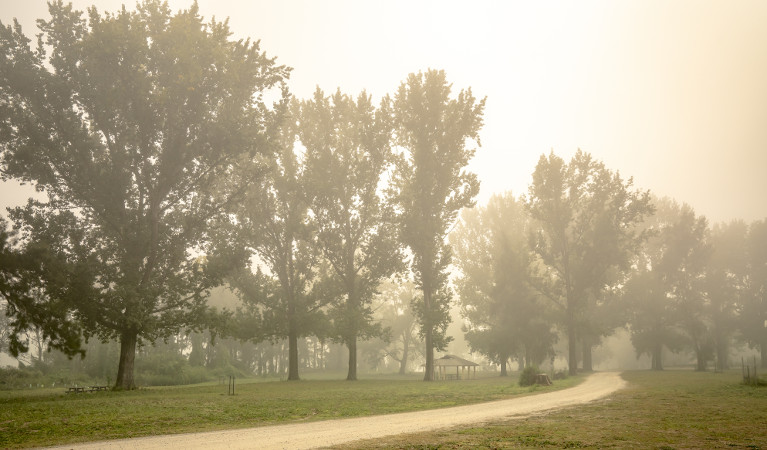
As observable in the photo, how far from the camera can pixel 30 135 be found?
28531 millimetres

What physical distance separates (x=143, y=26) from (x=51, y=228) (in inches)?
539

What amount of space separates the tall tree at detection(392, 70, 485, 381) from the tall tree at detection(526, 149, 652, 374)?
42.8 feet

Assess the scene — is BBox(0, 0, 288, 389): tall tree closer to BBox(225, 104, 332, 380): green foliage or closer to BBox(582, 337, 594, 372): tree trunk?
BBox(225, 104, 332, 380): green foliage

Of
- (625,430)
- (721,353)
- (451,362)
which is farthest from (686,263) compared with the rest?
(625,430)

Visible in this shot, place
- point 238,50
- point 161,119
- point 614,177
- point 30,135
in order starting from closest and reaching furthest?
1. point 30,135
2. point 161,119
3. point 238,50
4. point 614,177

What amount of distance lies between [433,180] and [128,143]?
81.1ft

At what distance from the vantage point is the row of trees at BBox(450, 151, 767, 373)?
52219 millimetres

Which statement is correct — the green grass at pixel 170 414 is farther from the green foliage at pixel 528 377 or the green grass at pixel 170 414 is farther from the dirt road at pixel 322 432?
the green foliage at pixel 528 377

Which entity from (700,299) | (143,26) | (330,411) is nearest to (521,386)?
(330,411)

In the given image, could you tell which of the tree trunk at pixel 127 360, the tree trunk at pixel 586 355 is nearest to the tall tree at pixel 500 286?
the tree trunk at pixel 586 355

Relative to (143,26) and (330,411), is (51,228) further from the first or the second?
(330,411)

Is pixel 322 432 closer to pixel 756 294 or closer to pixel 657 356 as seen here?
pixel 657 356

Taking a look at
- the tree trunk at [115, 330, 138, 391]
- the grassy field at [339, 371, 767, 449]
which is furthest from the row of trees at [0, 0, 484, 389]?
the grassy field at [339, 371, 767, 449]

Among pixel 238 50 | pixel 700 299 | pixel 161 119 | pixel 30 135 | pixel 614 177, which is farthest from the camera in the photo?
pixel 700 299
